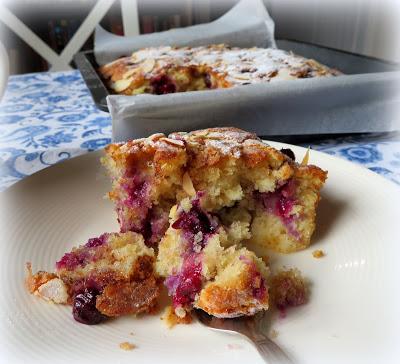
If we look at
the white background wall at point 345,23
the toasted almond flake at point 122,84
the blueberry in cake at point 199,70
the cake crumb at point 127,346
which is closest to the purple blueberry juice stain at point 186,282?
the cake crumb at point 127,346

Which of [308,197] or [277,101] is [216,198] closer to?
[308,197]

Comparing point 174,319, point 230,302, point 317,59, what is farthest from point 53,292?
point 317,59

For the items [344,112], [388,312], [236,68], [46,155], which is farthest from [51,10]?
[388,312]

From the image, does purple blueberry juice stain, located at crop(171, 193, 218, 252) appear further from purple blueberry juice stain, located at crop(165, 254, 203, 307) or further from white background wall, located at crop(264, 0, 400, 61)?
white background wall, located at crop(264, 0, 400, 61)

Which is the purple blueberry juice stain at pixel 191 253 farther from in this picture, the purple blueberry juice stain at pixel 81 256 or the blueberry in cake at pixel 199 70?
the blueberry in cake at pixel 199 70

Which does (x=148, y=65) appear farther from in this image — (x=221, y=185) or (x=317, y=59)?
(x=221, y=185)

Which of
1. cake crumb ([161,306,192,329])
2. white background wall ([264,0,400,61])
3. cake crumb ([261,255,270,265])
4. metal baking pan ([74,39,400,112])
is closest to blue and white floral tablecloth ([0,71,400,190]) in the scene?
metal baking pan ([74,39,400,112])
